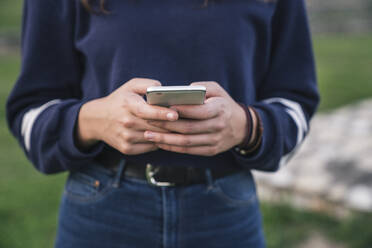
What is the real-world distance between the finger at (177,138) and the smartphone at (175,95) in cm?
8

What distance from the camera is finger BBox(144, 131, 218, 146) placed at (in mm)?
947

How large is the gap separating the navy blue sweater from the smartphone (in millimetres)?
247

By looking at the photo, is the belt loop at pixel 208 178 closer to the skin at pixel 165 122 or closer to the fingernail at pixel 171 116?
the skin at pixel 165 122

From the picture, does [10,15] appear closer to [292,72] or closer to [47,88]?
[47,88]

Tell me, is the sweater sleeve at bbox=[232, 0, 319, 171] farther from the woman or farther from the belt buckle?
the belt buckle

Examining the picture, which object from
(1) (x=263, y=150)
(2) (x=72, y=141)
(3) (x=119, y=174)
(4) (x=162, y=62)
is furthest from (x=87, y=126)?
(1) (x=263, y=150)

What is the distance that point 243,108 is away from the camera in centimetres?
108

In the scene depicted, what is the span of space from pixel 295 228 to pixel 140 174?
2214mm

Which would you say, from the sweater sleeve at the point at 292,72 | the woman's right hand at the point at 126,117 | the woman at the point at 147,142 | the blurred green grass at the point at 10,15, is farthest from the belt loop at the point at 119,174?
the blurred green grass at the point at 10,15

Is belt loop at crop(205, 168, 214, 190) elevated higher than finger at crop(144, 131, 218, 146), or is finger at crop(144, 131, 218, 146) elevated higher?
finger at crop(144, 131, 218, 146)

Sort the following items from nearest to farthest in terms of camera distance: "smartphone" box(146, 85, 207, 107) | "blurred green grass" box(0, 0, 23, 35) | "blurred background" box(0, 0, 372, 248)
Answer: "smartphone" box(146, 85, 207, 107), "blurred background" box(0, 0, 372, 248), "blurred green grass" box(0, 0, 23, 35)

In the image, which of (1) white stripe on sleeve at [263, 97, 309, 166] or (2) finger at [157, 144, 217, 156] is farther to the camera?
(1) white stripe on sleeve at [263, 97, 309, 166]

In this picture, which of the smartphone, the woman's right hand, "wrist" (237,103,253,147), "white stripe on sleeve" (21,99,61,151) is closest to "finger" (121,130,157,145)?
the woman's right hand

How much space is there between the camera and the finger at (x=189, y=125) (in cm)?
95
